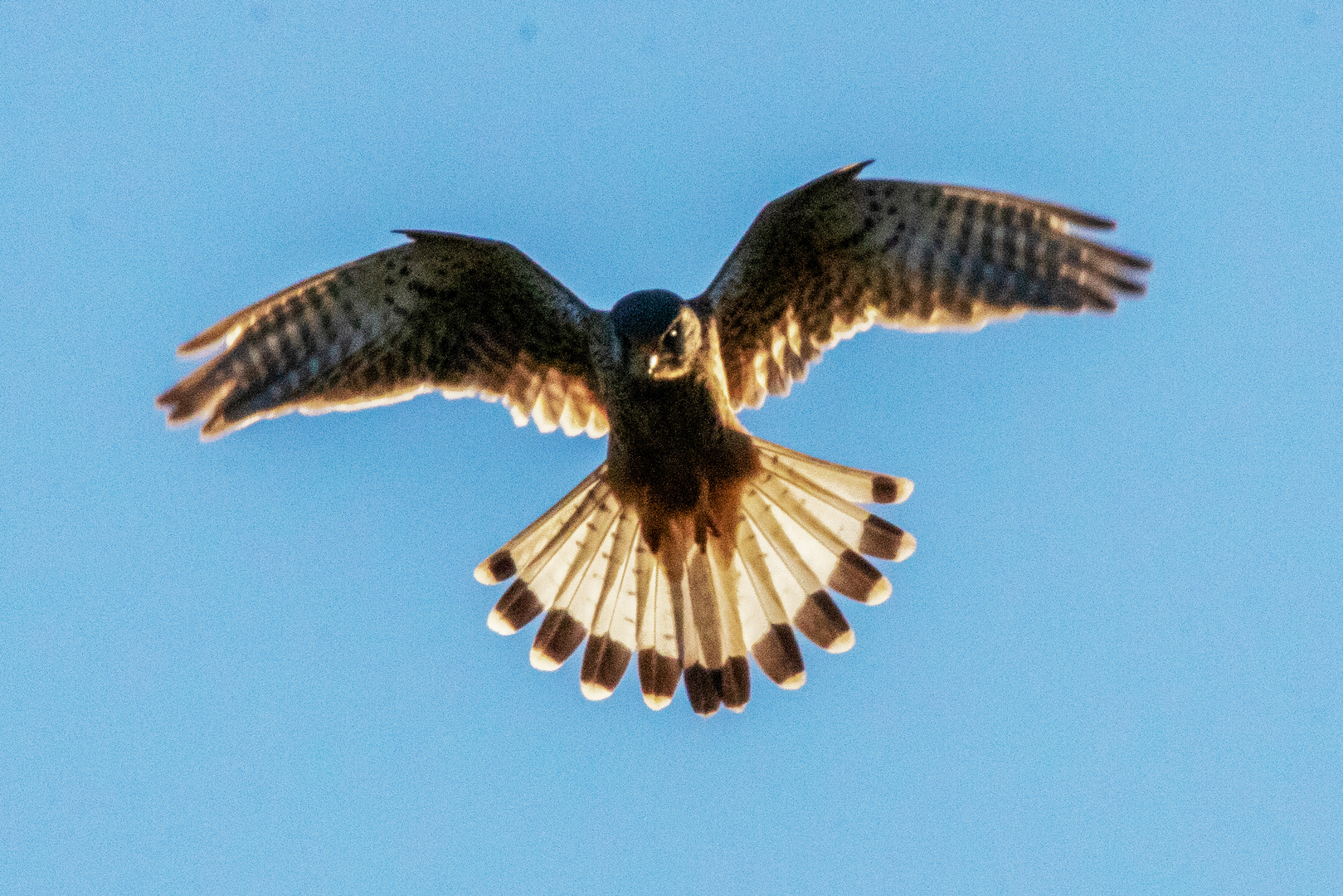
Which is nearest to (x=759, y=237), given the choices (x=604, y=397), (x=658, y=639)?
(x=604, y=397)

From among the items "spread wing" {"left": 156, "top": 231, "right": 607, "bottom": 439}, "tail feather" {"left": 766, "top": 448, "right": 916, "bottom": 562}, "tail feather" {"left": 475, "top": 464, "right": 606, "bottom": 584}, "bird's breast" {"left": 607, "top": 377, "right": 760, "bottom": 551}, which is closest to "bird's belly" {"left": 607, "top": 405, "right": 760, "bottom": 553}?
"bird's breast" {"left": 607, "top": 377, "right": 760, "bottom": 551}

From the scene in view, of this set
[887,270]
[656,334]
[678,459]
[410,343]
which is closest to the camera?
[656,334]

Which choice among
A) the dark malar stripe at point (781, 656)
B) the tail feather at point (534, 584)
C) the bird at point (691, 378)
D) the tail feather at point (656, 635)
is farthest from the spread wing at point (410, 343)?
the dark malar stripe at point (781, 656)

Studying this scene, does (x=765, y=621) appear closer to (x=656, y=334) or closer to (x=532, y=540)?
(x=532, y=540)

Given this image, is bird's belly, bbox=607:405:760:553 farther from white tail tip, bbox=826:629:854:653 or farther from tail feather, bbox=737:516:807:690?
white tail tip, bbox=826:629:854:653

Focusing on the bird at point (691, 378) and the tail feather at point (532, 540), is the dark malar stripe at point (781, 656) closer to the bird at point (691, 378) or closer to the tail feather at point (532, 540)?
the bird at point (691, 378)

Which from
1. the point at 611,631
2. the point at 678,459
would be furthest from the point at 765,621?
the point at 678,459
